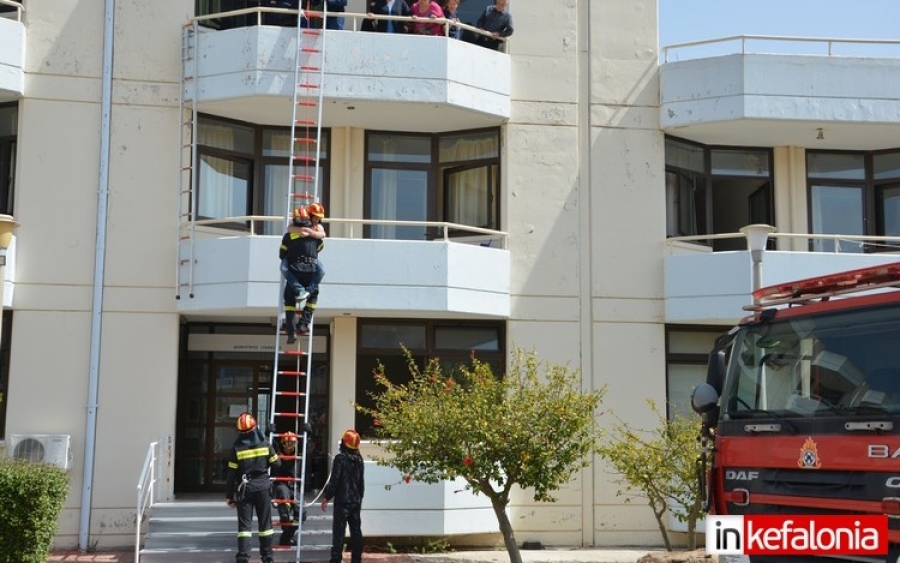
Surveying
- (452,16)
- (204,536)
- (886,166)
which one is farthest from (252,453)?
(886,166)

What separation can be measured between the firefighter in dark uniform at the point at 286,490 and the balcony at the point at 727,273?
22.4 ft

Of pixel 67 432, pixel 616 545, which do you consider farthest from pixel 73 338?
pixel 616 545

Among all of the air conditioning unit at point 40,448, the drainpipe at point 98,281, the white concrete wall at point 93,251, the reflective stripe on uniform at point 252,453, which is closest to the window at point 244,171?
the white concrete wall at point 93,251

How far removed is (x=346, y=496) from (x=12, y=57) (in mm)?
8739

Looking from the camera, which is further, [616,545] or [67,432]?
[616,545]

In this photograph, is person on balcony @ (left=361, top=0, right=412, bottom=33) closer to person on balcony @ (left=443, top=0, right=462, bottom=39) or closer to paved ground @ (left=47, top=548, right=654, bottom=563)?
person on balcony @ (left=443, top=0, right=462, bottom=39)

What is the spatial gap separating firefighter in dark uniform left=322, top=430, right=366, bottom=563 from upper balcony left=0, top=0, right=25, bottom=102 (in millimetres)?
7774

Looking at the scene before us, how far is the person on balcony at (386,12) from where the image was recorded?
19141 mm

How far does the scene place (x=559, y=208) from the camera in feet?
63.5

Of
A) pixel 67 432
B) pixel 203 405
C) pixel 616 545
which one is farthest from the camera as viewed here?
pixel 203 405

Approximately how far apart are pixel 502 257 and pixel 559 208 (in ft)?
4.51

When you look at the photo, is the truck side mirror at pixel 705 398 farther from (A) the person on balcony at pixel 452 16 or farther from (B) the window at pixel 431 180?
(A) the person on balcony at pixel 452 16

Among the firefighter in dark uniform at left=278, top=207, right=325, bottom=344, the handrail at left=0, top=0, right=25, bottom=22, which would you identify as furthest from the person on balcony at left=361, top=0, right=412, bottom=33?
the handrail at left=0, top=0, right=25, bottom=22

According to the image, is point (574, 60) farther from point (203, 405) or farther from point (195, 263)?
point (203, 405)
